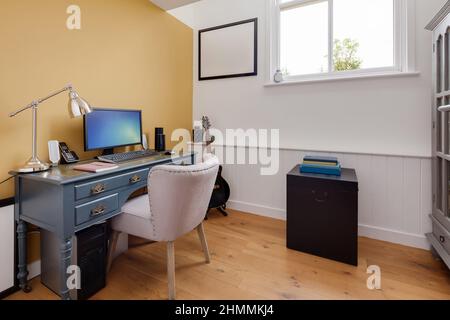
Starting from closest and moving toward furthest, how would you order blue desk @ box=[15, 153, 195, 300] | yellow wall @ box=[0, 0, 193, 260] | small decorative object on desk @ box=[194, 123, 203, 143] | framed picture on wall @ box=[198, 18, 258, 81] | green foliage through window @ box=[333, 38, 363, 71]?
blue desk @ box=[15, 153, 195, 300] → yellow wall @ box=[0, 0, 193, 260] → green foliage through window @ box=[333, 38, 363, 71] → framed picture on wall @ box=[198, 18, 258, 81] → small decorative object on desk @ box=[194, 123, 203, 143]

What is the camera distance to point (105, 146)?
192 cm

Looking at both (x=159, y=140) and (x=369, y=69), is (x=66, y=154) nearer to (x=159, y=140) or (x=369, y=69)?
(x=159, y=140)

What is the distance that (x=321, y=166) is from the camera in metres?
2.03

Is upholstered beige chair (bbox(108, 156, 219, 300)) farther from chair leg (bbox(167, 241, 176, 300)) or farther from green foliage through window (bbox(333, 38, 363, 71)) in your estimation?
green foliage through window (bbox(333, 38, 363, 71))

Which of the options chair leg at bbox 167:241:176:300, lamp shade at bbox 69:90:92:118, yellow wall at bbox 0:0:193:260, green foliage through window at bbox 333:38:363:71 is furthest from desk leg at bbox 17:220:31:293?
green foliage through window at bbox 333:38:363:71

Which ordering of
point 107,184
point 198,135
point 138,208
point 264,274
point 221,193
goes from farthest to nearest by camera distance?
point 198,135 < point 221,193 < point 264,274 < point 138,208 < point 107,184

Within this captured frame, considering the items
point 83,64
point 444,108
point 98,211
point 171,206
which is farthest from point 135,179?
point 444,108

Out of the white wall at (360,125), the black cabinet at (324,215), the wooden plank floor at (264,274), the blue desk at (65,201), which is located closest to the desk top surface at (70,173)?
the blue desk at (65,201)

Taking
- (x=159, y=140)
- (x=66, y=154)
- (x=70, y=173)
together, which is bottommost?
(x=70, y=173)

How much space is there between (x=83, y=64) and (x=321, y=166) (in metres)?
2.09

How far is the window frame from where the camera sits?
2.07 metres

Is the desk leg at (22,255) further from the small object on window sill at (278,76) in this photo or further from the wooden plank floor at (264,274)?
the small object on window sill at (278,76)

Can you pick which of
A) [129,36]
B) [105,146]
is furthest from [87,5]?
[105,146]
